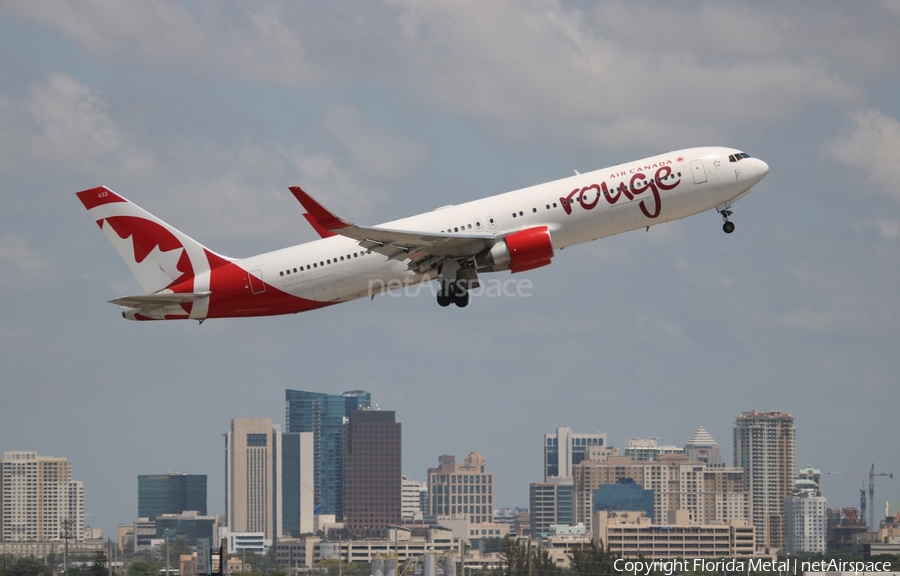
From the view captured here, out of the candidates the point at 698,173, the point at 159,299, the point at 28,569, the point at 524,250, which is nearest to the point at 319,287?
the point at 159,299

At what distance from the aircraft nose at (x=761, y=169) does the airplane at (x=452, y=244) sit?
52 millimetres

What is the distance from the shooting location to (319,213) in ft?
198

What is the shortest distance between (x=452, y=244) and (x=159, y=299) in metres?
15.2

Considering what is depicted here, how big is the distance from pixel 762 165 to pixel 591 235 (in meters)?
10.6

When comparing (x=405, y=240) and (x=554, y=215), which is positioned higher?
(x=554, y=215)

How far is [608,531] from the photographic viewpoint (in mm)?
190125

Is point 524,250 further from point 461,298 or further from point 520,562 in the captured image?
point 520,562

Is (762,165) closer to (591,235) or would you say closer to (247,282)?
(591,235)

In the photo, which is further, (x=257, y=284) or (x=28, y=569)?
(x=28, y=569)

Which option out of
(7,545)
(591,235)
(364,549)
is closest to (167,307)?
(591,235)

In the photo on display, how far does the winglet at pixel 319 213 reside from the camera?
6003 cm

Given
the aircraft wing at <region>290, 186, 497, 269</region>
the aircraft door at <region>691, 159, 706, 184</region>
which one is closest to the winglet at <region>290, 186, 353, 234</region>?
the aircraft wing at <region>290, 186, 497, 269</region>

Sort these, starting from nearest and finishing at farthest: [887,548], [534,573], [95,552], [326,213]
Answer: [326,213], [534,573], [95,552], [887,548]

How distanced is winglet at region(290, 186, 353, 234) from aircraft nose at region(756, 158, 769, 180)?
2216cm
